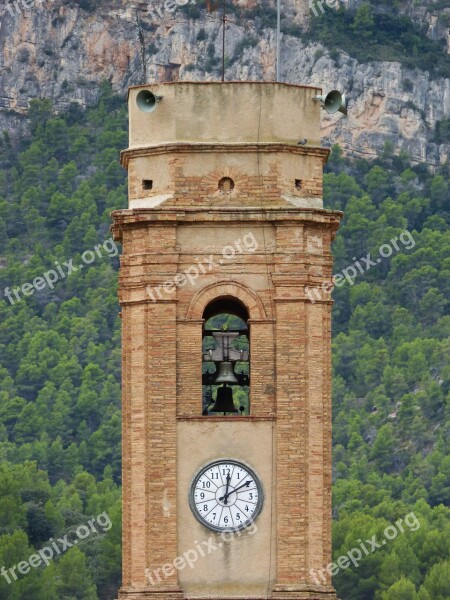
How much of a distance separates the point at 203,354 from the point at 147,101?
13.8 ft

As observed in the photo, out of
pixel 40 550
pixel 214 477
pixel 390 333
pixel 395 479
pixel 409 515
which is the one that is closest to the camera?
pixel 214 477

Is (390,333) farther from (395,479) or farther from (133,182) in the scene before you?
(133,182)

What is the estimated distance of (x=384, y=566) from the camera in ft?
404

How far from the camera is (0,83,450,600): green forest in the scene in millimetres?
122562

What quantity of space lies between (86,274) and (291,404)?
475 feet

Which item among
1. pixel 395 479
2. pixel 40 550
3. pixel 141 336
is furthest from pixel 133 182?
pixel 395 479

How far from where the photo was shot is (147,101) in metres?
52.5
